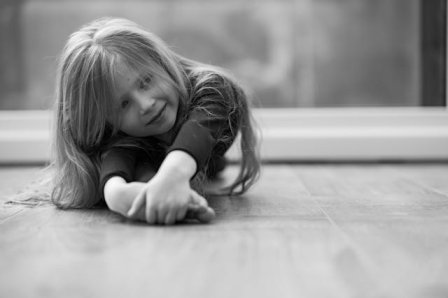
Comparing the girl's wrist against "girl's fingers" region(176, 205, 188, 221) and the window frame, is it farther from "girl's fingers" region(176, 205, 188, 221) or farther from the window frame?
the window frame

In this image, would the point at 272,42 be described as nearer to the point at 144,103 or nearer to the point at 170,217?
the point at 144,103

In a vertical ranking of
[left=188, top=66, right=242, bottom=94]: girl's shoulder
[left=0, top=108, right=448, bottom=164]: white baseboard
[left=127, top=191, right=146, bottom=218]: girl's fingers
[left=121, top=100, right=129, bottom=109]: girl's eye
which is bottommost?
[left=0, top=108, right=448, bottom=164]: white baseboard

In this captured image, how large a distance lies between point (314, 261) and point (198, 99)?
0.48 meters

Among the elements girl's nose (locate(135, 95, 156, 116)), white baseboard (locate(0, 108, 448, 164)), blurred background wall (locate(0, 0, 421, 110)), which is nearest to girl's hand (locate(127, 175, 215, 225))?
girl's nose (locate(135, 95, 156, 116))

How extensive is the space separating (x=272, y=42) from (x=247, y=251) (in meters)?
1.82

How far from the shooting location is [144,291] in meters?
0.50

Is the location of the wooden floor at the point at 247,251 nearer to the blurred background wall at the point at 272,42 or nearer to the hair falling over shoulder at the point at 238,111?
the hair falling over shoulder at the point at 238,111

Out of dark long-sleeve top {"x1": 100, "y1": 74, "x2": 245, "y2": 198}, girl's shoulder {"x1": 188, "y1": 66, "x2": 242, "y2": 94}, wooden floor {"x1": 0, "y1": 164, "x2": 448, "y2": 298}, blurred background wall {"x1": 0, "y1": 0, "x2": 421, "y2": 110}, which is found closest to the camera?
wooden floor {"x1": 0, "y1": 164, "x2": 448, "y2": 298}

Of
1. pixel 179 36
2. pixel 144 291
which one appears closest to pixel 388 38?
pixel 179 36

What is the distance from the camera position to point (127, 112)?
3.10 ft

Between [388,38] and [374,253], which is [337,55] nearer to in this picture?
[388,38]

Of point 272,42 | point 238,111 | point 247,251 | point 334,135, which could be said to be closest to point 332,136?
point 334,135

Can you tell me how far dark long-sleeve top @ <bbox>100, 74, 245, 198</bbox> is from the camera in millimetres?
877

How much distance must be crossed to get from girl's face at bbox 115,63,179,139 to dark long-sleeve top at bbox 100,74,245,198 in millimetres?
33
